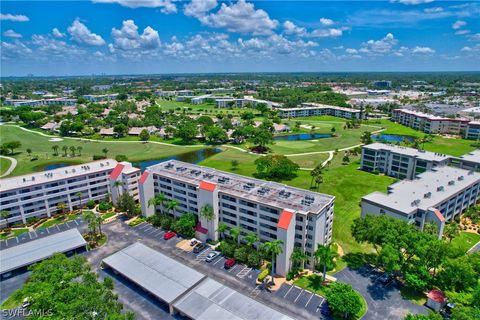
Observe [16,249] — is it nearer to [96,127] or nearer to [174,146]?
[174,146]

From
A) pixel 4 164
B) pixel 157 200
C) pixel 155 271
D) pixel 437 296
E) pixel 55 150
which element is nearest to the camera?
pixel 437 296

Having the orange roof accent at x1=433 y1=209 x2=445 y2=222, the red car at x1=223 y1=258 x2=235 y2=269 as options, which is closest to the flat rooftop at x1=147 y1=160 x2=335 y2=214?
the red car at x1=223 y1=258 x2=235 y2=269

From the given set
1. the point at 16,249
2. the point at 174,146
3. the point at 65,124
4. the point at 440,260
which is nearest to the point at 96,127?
the point at 65,124

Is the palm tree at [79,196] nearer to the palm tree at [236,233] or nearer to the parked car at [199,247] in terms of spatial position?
the parked car at [199,247]

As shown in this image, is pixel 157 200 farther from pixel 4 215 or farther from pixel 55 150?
pixel 55 150

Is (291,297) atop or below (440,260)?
below

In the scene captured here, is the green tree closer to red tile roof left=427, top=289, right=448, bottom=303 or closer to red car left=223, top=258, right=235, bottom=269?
red tile roof left=427, top=289, right=448, bottom=303

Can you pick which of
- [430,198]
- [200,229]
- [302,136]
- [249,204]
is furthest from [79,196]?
[302,136]
